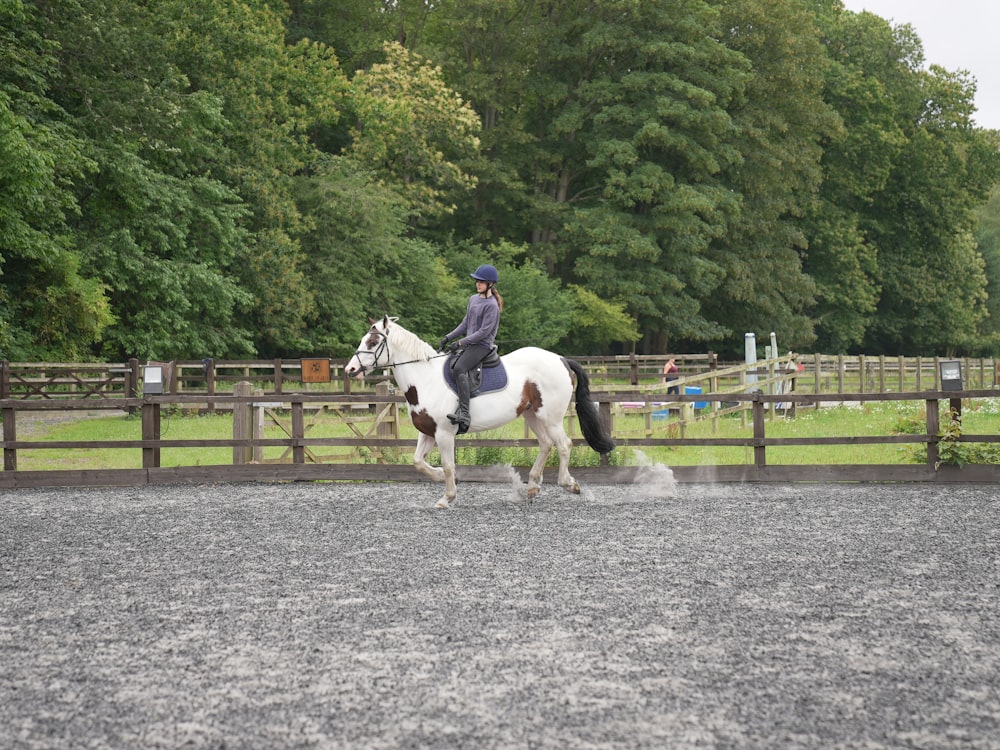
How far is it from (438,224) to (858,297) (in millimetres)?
20992

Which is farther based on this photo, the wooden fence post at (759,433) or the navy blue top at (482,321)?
the wooden fence post at (759,433)

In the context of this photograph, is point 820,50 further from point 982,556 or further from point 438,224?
point 982,556

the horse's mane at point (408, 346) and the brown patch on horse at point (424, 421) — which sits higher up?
the horse's mane at point (408, 346)

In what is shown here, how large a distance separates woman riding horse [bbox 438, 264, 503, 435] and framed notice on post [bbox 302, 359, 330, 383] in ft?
12.9

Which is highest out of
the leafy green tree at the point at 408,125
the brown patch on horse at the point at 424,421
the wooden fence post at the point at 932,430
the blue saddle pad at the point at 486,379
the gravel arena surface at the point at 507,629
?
the leafy green tree at the point at 408,125

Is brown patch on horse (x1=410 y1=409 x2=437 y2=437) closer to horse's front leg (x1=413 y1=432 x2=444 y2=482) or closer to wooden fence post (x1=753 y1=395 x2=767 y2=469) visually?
horse's front leg (x1=413 y1=432 x2=444 y2=482)

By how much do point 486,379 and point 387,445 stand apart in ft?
9.00

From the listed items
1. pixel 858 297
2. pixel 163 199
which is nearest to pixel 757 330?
pixel 858 297

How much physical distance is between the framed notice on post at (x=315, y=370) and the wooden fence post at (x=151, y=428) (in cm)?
198

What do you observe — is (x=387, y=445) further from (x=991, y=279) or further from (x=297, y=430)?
(x=991, y=279)

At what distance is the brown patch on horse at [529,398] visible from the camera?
12.3 meters

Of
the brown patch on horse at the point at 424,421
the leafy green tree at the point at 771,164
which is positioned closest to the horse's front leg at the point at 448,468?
the brown patch on horse at the point at 424,421

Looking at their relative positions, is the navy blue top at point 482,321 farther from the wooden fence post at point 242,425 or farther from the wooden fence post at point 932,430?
the wooden fence post at point 932,430

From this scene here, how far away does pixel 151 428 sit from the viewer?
1459cm
